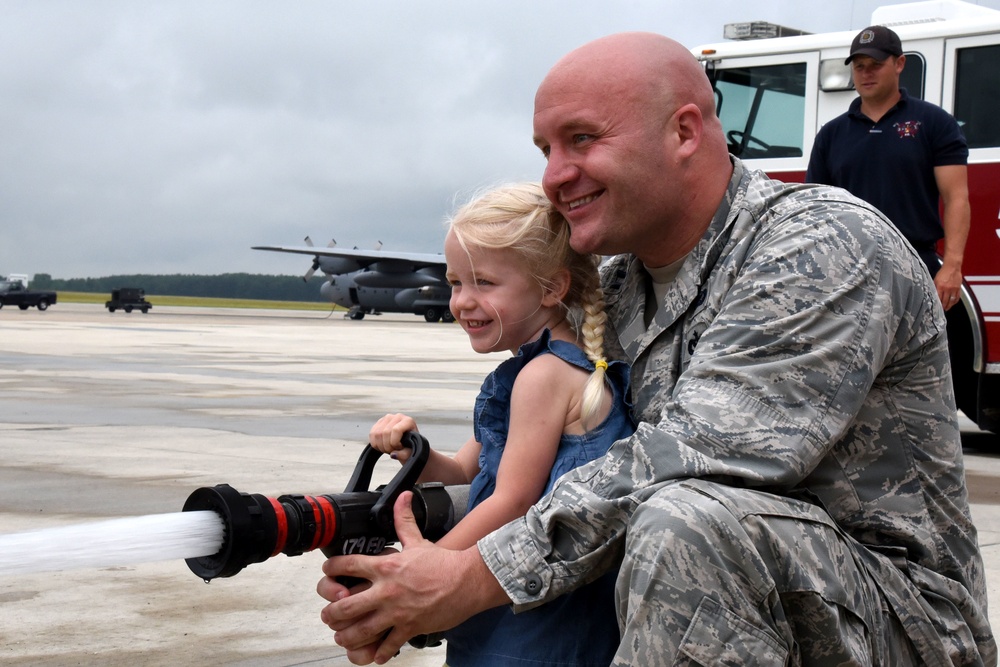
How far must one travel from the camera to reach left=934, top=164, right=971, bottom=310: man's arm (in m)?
5.56

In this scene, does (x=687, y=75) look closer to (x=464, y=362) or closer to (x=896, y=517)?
(x=896, y=517)

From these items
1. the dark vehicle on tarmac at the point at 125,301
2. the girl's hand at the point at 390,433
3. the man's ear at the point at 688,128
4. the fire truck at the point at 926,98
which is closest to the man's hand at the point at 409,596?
the girl's hand at the point at 390,433

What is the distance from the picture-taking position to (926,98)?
23.9 ft

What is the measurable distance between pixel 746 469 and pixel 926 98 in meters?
6.03

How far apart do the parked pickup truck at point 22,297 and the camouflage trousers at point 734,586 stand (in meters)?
50.9

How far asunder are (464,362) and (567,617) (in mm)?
14866

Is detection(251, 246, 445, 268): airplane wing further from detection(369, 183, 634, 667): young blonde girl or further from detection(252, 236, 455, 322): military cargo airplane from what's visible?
detection(369, 183, 634, 667): young blonde girl

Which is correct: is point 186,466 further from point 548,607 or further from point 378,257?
point 378,257

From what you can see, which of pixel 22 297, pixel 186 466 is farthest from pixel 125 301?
pixel 186 466

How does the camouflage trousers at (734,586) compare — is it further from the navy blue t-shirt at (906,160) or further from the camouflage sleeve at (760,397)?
the navy blue t-shirt at (906,160)

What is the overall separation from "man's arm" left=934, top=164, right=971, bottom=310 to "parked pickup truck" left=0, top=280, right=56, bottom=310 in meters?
48.1

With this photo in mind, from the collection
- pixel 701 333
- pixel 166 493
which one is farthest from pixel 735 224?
pixel 166 493

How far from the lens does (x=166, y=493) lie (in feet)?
18.0

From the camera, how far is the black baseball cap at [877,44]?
5.38m
